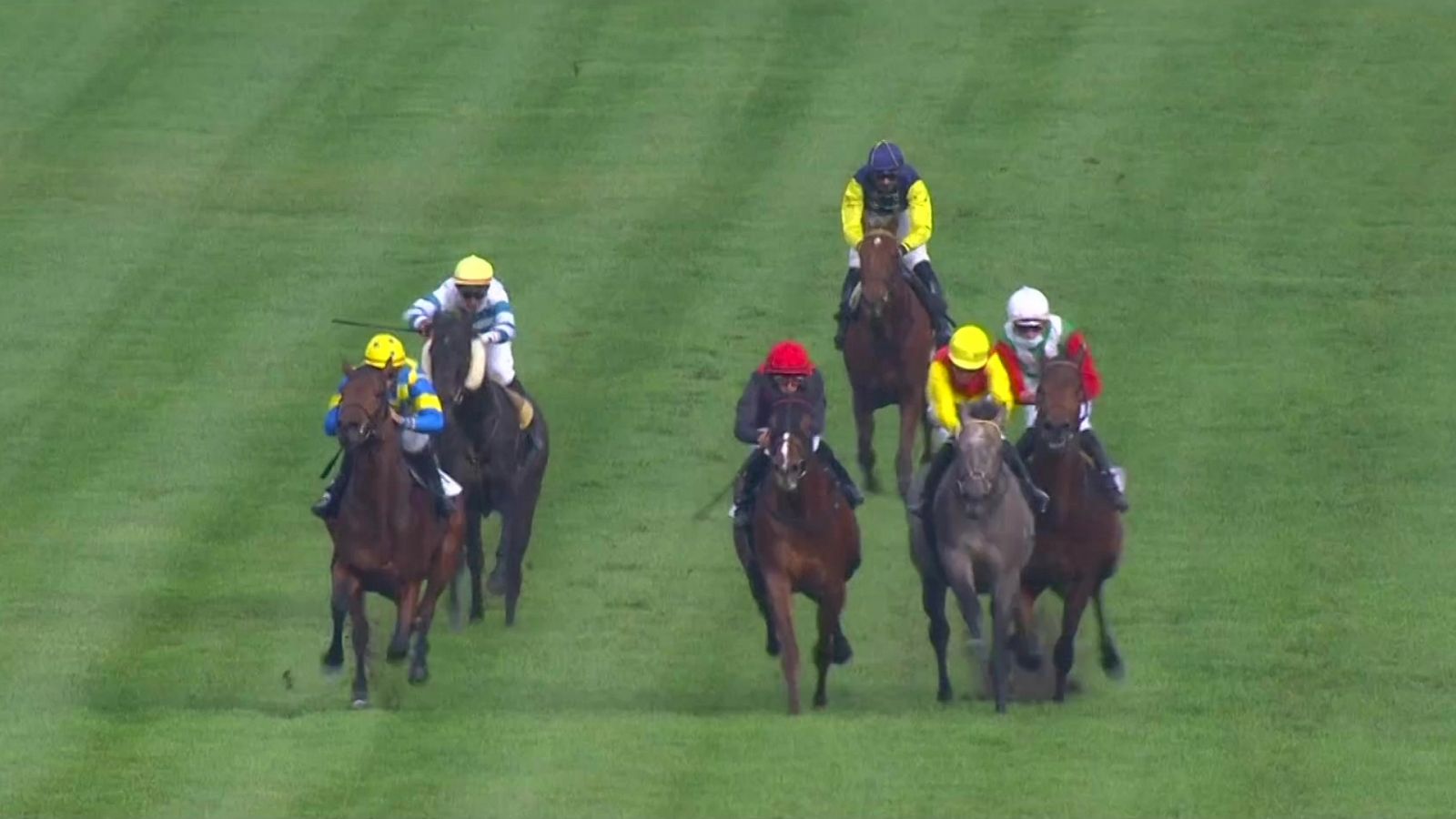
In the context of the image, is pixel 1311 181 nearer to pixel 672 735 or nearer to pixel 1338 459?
pixel 1338 459

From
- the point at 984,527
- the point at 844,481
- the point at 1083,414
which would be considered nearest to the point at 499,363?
the point at 844,481

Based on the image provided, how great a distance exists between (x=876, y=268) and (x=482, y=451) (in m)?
2.89

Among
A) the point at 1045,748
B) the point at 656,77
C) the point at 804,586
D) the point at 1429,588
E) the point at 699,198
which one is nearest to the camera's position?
the point at 1045,748

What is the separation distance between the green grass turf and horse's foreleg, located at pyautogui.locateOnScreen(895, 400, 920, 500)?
0.39 metres

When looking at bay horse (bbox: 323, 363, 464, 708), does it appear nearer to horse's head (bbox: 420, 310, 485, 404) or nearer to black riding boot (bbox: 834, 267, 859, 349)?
horse's head (bbox: 420, 310, 485, 404)

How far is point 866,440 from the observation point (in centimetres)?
2005

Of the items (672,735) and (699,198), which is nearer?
(672,735)

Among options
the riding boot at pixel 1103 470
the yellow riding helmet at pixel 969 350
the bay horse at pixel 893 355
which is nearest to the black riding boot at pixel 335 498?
the yellow riding helmet at pixel 969 350

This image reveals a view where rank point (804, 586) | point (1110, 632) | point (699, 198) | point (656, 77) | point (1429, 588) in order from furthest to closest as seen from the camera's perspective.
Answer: point (656, 77) → point (699, 198) → point (1429, 588) → point (1110, 632) → point (804, 586)

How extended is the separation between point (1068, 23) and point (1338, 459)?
10999mm

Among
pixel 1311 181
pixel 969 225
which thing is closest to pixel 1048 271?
pixel 969 225

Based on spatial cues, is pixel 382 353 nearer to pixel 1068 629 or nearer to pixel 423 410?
pixel 423 410

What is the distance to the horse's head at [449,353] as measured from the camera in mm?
16938

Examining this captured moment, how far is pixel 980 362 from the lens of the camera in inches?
638
